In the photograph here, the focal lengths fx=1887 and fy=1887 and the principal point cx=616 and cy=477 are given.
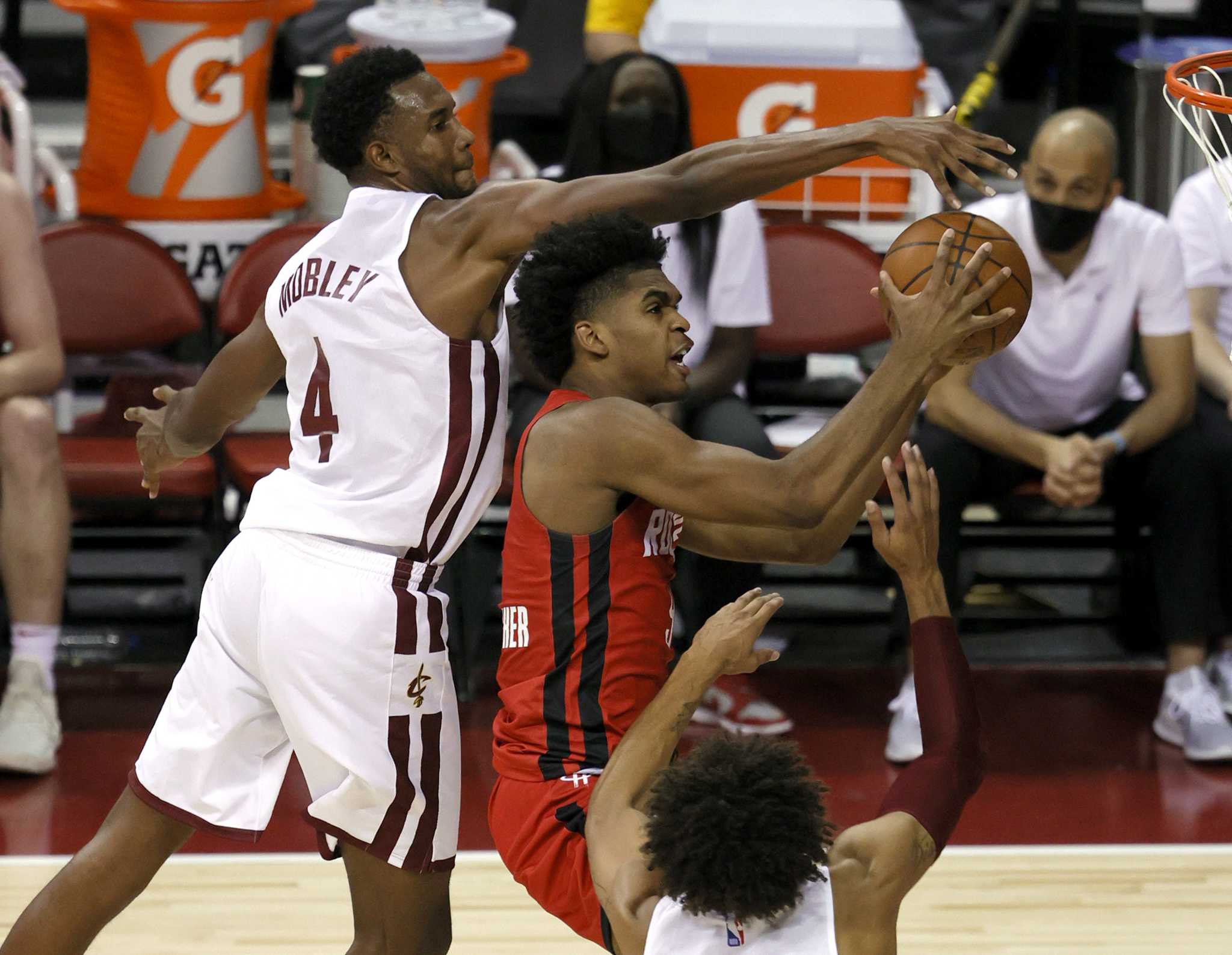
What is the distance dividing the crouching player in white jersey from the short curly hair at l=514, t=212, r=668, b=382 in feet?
1.54

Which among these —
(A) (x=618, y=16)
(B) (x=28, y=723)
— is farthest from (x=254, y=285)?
(A) (x=618, y=16)

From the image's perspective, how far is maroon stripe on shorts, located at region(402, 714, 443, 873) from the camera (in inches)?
108

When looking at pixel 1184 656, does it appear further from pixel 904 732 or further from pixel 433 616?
pixel 433 616

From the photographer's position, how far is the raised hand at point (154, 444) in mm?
3123

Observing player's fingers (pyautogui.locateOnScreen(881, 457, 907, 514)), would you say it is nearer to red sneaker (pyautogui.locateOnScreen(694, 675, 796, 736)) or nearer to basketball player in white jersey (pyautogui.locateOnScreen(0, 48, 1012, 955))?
basketball player in white jersey (pyautogui.locateOnScreen(0, 48, 1012, 955))

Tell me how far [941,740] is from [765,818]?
41 centimetres

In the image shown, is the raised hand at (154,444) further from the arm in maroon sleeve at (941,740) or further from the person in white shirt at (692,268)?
the person in white shirt at (692,268)

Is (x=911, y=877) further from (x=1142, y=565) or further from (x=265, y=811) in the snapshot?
(x=1142, y=565)

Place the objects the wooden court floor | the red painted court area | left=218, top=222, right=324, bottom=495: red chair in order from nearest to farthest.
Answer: the wooden court floor, the red painted court area, left=218, top=222, right=324, bottom=495: red chair

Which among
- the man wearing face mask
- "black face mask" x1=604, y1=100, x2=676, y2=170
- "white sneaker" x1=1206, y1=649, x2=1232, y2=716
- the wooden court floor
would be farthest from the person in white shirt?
"white sneaker" x1=1206, y1=649, x2=1232, y2=716

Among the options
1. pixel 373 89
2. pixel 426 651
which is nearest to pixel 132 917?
pixel 426 651

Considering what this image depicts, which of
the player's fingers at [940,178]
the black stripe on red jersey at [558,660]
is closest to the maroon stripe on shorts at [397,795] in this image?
the black stripe on red jersey at [558,660]

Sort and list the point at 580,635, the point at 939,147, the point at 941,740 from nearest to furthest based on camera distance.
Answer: the point at 941,740
the point at 939,147
the point at 580,635

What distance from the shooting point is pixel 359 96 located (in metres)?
2.81
